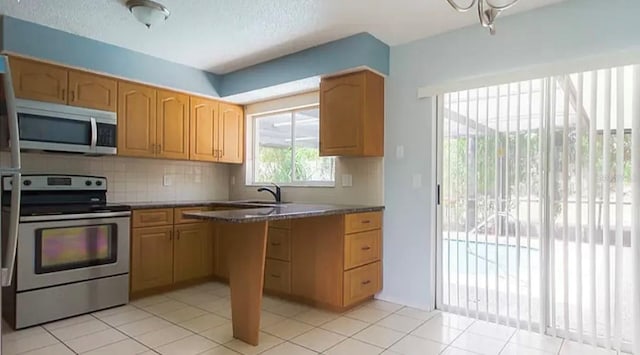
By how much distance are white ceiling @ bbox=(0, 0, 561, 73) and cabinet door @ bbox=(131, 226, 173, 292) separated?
1708 millimetres

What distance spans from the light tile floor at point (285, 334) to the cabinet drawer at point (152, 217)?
71 cm

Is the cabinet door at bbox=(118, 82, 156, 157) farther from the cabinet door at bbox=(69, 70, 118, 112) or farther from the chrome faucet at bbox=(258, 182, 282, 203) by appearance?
the chrome faucet at bbox=(258, 182, 282, 203)

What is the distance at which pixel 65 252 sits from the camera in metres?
2.88

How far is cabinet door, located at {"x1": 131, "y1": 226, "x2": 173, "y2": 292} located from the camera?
11.0 feet

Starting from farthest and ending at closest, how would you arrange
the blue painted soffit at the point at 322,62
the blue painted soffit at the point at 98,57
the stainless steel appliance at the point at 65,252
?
the blue painted soffit at the point at 322,62 → the blue painted soffit at the point at 98,57 → the stainless steel appliance at the point at 65,252

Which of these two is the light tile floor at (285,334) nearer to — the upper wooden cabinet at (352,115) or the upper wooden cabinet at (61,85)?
the upper wooden cabinet at (352,115)

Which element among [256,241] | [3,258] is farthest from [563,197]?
[3,258]

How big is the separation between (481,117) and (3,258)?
3096 mm

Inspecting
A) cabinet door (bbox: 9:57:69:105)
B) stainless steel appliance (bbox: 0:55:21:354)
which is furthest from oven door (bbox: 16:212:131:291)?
cabinet door (bbox: 9:57:69:105)

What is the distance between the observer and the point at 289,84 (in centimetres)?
365

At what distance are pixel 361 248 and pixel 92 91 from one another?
2726 mm

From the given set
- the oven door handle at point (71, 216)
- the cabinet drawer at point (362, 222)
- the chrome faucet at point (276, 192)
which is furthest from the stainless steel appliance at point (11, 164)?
the chrome faucet at point (276, 192)

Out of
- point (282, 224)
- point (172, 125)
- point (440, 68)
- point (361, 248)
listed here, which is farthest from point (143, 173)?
point (440, 68)

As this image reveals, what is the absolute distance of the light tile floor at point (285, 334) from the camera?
92.9 inches
